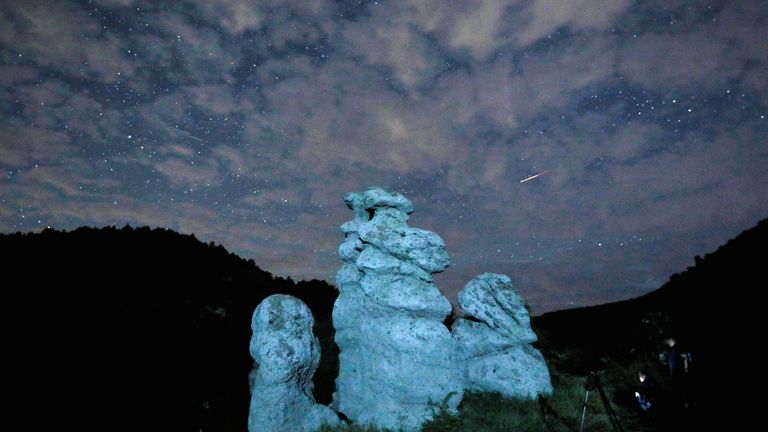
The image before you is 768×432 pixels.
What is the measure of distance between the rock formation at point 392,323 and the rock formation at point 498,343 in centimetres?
268

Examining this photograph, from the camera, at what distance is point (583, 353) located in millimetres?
27141

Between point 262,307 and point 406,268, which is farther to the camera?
point 406,268

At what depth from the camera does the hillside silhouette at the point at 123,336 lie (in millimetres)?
20578

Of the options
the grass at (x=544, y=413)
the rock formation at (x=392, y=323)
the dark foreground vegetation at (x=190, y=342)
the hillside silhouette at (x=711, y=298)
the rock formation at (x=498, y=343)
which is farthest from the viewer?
the rock formation at (x=498, y=343)

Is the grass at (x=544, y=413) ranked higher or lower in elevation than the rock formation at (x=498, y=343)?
lower

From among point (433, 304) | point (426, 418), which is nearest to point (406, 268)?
point (433, 304)

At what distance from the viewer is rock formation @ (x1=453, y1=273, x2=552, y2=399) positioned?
589 inches

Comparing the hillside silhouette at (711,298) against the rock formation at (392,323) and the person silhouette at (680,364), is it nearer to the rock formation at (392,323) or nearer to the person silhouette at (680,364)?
the person silhouette at (680,364)

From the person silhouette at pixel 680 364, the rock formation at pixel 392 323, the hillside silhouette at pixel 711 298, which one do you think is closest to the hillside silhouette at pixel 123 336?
the rock formation at pixel 392 323

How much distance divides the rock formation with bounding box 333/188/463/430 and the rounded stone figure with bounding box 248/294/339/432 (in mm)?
1816

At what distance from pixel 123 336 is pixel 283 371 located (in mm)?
20490

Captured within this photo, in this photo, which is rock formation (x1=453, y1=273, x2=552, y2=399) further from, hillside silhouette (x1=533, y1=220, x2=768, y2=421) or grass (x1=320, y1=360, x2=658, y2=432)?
hillside silhouette (x1=533, y1=220, x2=768, y2=421)

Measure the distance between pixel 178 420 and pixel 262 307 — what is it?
16294 mm

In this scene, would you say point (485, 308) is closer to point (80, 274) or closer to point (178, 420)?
point (178, 420)
